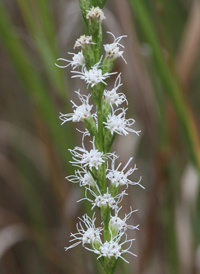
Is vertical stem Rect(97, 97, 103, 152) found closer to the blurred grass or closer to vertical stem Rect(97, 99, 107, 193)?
vertical stem Rect(97, 99, 107, 193)

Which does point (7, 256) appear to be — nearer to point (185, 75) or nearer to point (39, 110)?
point (39, 110)

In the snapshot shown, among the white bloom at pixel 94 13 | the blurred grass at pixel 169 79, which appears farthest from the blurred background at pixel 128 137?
the white bloom at pixel 94 13

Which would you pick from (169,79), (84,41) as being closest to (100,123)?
(84,41)

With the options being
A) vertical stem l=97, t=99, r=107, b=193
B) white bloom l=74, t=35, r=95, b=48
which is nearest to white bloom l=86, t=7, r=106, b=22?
white bloom l=74, t=35, r=95, b=48

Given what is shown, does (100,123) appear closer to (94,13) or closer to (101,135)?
(101,135)

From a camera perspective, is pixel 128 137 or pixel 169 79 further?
pixel 128 137

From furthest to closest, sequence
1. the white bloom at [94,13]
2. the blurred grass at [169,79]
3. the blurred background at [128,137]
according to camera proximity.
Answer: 1. the blurred background at [128,137]
2. the blurred grass at [169,79]
3. the white bloom at [94,13]

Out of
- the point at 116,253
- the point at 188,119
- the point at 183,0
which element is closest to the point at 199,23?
the point at 188,119

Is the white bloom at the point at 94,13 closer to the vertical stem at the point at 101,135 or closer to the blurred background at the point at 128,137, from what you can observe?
the vertical stem at the point at 101,135
